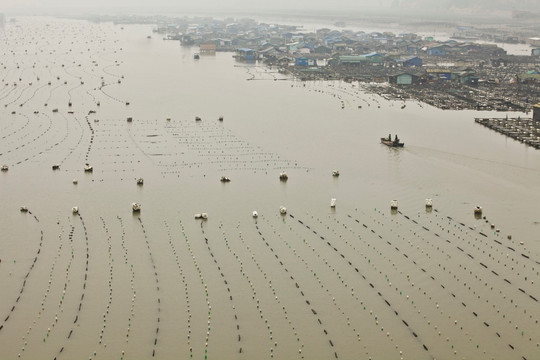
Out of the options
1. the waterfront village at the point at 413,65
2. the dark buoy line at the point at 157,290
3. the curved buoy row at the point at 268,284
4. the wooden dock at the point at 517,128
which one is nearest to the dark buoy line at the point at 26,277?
the dark buoy line at the point at 157,290

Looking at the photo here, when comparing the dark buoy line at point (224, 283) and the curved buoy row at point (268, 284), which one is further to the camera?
the dark buoy line at point (224, 283)

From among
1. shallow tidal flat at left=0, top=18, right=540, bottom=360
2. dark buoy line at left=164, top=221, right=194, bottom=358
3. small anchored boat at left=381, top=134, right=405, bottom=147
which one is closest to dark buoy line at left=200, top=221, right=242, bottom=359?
shallow tidal flat at left=0, top=18, right=540, bottom=360

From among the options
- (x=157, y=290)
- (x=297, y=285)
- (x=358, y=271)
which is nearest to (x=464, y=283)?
(x=358, y=271)

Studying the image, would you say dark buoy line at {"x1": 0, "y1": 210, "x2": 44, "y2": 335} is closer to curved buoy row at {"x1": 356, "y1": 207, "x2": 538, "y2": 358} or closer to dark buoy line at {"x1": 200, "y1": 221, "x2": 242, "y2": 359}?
dark buoy line at {"x1": 200, "y1": 221, "x2": 242, "y2": 359}

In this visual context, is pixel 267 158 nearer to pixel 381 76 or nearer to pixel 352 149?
pixel 352 149

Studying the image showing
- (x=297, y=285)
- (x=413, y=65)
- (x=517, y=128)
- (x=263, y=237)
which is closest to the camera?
(x=297, y=285)

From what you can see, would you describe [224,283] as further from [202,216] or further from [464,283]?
[464,283]

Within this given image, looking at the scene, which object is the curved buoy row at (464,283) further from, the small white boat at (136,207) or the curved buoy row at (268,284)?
the small white boat at (136,207)
